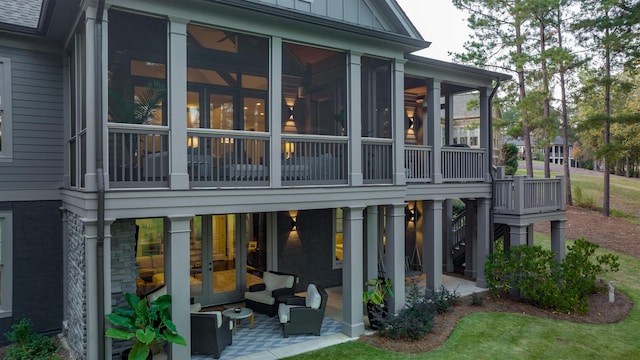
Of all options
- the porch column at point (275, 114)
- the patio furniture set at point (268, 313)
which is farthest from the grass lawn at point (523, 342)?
the porch column at point (275, 114)

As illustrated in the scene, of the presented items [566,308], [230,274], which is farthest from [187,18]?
[566,308]

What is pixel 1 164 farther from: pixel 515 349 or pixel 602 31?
pixel 602 31

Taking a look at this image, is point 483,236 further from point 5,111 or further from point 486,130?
point 5,111

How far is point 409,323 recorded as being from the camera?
807 cm

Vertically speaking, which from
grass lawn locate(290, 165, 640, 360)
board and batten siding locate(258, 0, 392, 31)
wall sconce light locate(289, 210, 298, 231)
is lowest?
grass lawn locate(290, 165, 640, 360)

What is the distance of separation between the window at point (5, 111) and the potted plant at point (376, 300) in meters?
7.35

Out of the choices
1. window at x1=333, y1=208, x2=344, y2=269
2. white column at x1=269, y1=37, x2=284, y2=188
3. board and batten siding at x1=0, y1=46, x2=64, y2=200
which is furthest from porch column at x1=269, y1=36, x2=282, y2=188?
window at x1=333, y1=208, x2=344, y2=269

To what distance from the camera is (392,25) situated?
9.07m

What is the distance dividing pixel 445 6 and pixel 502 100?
21.6 feet

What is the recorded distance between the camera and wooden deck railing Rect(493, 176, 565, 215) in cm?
1108

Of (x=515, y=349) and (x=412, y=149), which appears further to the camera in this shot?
(x=412, y=149)

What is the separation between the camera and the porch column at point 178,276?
625cm

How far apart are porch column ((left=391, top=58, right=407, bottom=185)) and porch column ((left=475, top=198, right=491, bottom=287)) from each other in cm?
394

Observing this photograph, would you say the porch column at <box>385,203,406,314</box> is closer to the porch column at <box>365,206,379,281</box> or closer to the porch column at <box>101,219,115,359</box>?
the porch column at <box>365,206,379,281</box>
